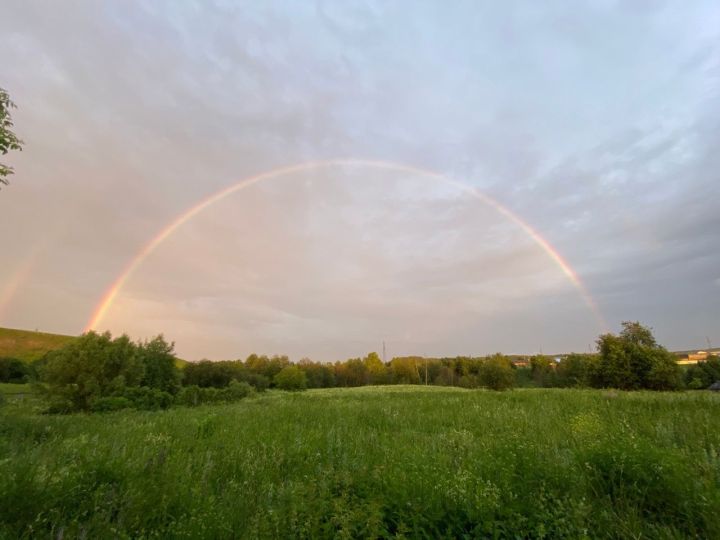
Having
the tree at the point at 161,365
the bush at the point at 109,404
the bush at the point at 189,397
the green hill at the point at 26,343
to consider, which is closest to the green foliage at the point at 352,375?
the tree at the point at 161,365

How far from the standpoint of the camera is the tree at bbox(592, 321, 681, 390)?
37062 millimetres

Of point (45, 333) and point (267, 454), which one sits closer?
point (267, 454)

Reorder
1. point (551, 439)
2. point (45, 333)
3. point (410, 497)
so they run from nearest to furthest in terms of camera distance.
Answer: point (410, 497)
point (551, 439)
point (45, 333)

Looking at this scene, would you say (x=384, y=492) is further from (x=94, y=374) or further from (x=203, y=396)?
(x=203, y=396)

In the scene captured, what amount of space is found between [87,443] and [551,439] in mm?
8399

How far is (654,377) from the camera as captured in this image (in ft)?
121

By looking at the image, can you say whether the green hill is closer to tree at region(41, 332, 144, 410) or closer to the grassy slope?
the grassy slope

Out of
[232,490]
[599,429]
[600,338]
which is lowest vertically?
[232,490]

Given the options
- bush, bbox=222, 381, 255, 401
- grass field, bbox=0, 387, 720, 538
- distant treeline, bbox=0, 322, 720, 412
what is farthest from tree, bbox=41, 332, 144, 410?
grass field, bbox=0, 387, 720, 538

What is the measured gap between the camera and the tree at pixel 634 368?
3706 centimetres

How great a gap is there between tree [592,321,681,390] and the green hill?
369 feet

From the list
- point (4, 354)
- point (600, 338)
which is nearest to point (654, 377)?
point (600, 338)

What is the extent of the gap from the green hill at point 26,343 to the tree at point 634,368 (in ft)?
369

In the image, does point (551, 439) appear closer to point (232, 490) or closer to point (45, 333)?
point (232, 490)
